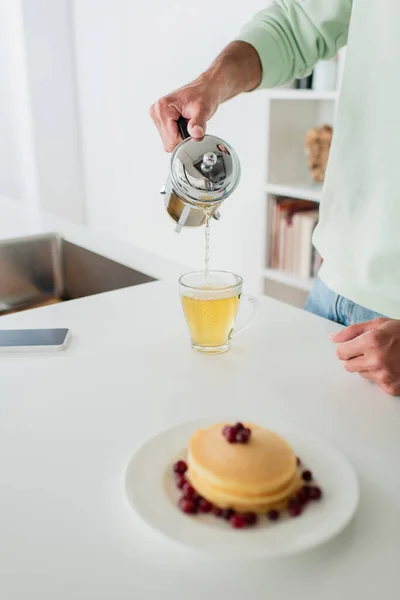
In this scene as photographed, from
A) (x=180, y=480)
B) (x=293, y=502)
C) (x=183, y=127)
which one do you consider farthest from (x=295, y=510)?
(x=183, y=127)

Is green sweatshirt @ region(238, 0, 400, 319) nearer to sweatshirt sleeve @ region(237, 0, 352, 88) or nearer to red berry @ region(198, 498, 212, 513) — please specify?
sweatshirt sleeve @ region(237, 0, 352, 88)

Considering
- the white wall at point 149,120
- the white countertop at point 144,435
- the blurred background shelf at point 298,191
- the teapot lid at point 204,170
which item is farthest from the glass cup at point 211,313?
the white wall at point 149,120

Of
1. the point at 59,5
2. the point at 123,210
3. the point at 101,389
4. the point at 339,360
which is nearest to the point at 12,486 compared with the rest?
the point at 101,389

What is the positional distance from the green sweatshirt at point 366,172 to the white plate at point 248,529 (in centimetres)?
43

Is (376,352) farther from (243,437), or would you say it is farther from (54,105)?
(54,105)

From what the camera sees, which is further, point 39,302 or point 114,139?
point 114,139

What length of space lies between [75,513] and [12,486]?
0.08 meters

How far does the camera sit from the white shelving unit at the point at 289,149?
2613 mm

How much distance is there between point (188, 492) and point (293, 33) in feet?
3.20

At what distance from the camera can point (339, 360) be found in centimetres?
94

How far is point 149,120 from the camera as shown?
3.49 m

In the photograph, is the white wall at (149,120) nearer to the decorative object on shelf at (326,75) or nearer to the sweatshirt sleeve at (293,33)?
the decorative object on shelf at (326,75)

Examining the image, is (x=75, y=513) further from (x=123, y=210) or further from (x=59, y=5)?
(x=59, y=5)

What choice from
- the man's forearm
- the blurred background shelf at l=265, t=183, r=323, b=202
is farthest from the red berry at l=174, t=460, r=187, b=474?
the blurred background shelf at l=265, t=183, r=323, b=202
